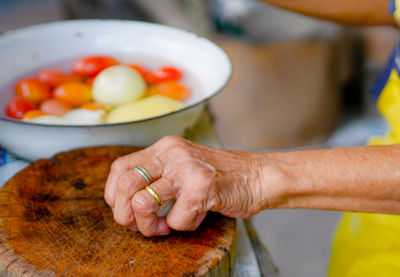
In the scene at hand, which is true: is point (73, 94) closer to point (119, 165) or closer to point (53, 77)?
point (53, 77)

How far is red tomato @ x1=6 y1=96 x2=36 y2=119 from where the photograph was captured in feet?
2.57

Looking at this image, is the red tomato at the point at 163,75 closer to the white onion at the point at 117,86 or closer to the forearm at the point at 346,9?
the white onion at the point at 117,86

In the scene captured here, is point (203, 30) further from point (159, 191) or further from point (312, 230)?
point (159, 191)

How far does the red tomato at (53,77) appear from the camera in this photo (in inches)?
34.4

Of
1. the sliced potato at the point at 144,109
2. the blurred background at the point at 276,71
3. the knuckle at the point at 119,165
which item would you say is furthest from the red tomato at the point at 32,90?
the blurred background at the point at 276,71

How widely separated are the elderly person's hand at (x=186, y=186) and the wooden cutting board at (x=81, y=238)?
0.02 meters

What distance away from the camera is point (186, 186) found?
1.89 feet

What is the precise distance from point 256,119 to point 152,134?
1619mm

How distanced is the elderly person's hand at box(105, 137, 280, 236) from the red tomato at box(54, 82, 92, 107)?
273 millimetres

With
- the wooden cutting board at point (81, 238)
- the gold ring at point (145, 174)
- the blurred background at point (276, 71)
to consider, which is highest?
the gold ring at point (145, 174)

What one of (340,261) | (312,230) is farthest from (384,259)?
(312,230)

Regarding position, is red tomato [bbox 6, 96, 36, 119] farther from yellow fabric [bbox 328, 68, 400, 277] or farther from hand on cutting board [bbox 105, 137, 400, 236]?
yellow fabric [bbox 328, 68, 400, 277]

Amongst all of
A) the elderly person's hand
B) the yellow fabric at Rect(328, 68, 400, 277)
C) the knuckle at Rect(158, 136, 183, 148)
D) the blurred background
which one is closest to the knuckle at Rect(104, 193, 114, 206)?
the elderly person's hand

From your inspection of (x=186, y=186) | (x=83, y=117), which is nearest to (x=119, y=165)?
(x=186, y=186)
